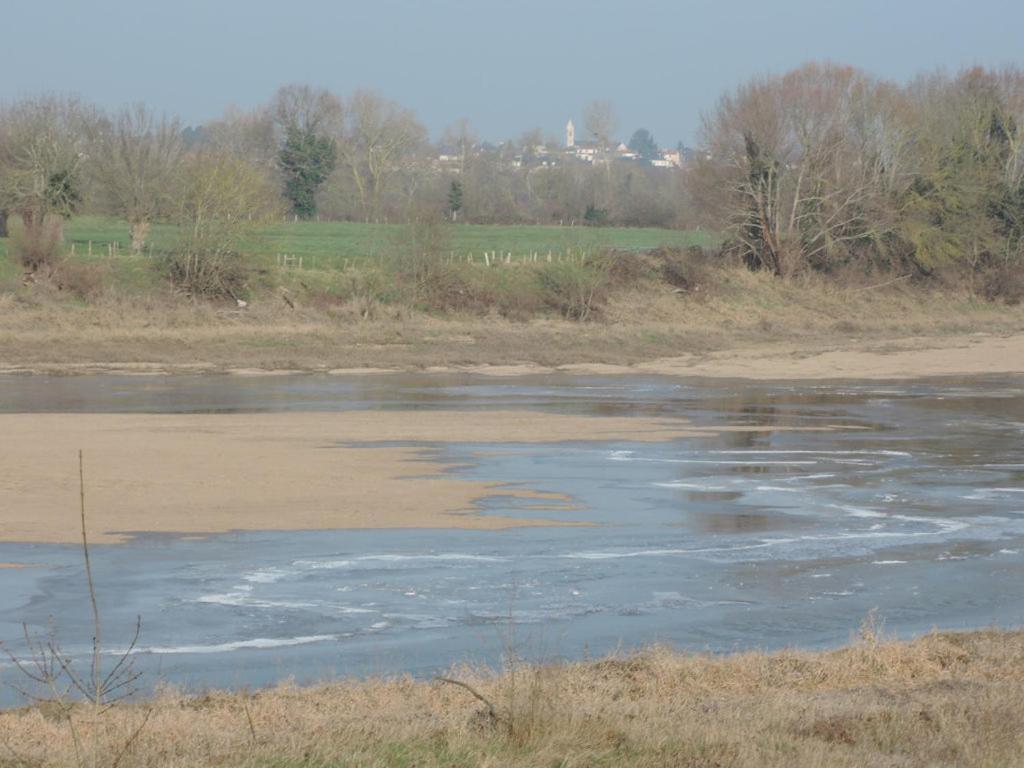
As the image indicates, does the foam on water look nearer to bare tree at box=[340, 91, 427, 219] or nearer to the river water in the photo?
the river water

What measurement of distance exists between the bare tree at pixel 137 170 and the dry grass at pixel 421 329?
839cm

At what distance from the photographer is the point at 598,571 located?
58.2 feet

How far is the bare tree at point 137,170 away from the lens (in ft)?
210

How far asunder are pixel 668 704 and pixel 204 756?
377 centimetres

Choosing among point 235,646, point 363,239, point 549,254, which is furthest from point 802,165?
point 235,646

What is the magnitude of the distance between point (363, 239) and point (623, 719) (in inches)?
2712

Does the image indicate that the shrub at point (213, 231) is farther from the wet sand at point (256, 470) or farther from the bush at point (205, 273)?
the wet sand at point (256, 470)

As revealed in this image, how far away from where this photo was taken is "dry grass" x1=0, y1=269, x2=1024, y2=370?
49.9m

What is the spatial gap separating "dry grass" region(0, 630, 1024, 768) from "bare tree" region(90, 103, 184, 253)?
54430 mm

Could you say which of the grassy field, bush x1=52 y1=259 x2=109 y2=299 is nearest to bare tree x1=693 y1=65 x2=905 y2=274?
the grassy field

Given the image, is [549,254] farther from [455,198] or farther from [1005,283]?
[455,198]

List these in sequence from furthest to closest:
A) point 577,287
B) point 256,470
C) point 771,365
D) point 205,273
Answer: point 577,287 → point 205,273 → point 771,365 → point 256,470

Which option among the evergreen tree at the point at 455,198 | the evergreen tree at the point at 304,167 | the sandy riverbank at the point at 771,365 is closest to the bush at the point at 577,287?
the sandy riverbank at the point at 771,365

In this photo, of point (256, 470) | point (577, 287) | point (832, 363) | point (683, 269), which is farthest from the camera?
point (683, 269)
